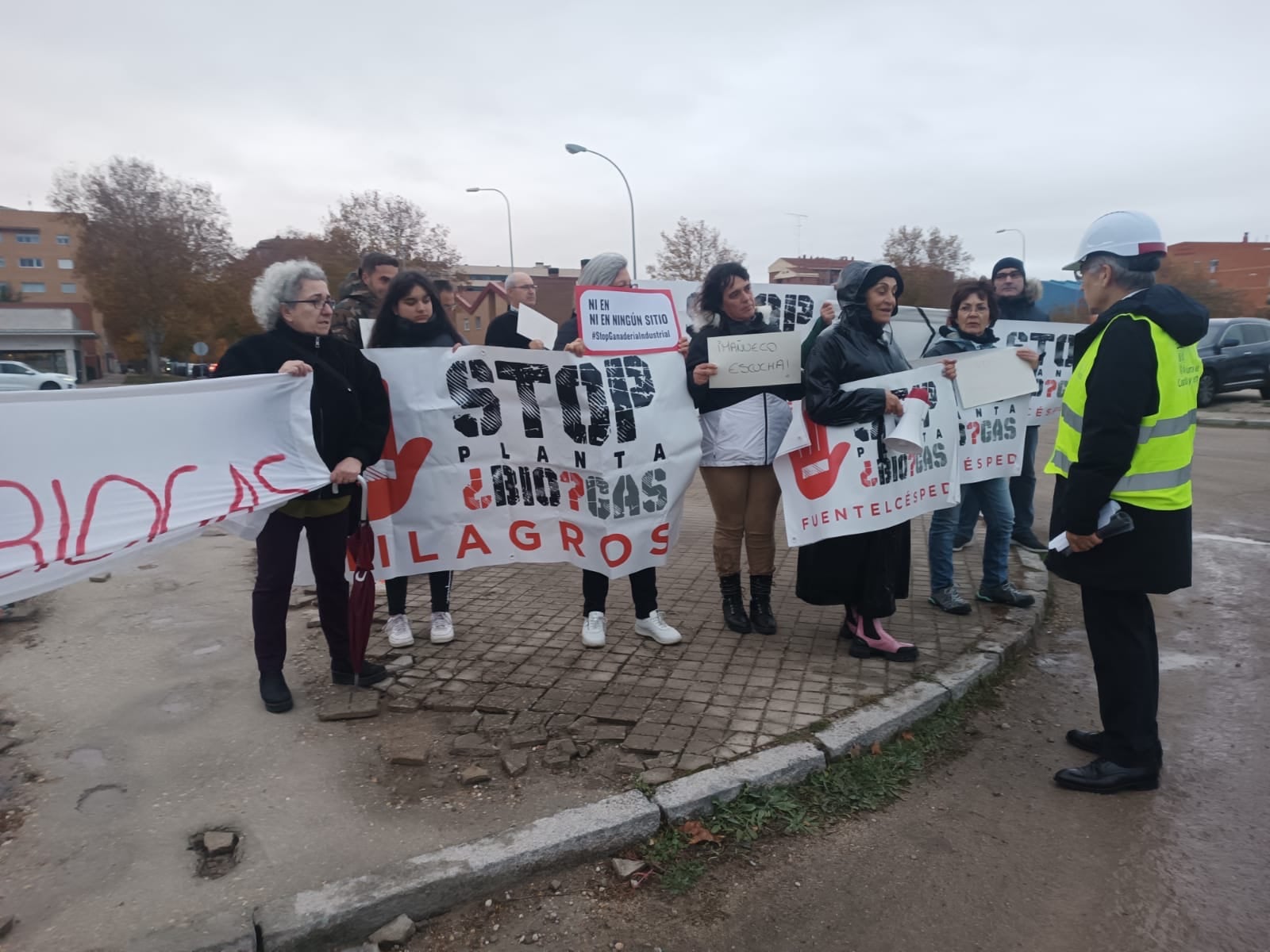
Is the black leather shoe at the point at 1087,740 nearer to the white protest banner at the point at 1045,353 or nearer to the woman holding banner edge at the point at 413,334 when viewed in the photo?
the white protest banner at the point at 1045,353

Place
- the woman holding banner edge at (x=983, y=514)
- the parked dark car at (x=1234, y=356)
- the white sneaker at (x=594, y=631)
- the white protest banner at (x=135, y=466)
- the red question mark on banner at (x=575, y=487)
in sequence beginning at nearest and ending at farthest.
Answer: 1. the white protest banner at (x=135, y=466)
2. the red question mark on banner at (x=575, y=487)
3. the white sneaker at (x=594, y=631)
4. the woman holding banner edge at (x=983, y=514)
5. the parked dark car at (x=1234, y=356)

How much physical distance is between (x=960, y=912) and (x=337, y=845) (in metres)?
2.11

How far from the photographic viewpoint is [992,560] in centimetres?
516

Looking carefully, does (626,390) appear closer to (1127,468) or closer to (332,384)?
(332,384)

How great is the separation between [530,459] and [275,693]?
1.70 m

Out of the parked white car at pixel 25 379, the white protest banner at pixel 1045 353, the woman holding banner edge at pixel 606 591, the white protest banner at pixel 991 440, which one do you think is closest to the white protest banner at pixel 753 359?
the woman holding banner edge at pixel 606 591

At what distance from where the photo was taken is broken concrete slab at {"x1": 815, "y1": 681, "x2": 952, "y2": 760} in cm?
348

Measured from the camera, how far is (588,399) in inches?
168

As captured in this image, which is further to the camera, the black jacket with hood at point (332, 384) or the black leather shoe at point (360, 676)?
the black leather shoe at point (360, 676)

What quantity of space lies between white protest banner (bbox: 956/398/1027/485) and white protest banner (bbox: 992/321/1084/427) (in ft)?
2.70

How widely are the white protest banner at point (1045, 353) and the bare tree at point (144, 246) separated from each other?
41.2 metres

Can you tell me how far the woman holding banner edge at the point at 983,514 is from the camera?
509 centimetres

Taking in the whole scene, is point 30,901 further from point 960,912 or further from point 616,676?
point 960,912

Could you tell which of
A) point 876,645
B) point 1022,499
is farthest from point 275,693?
point 1022,499
